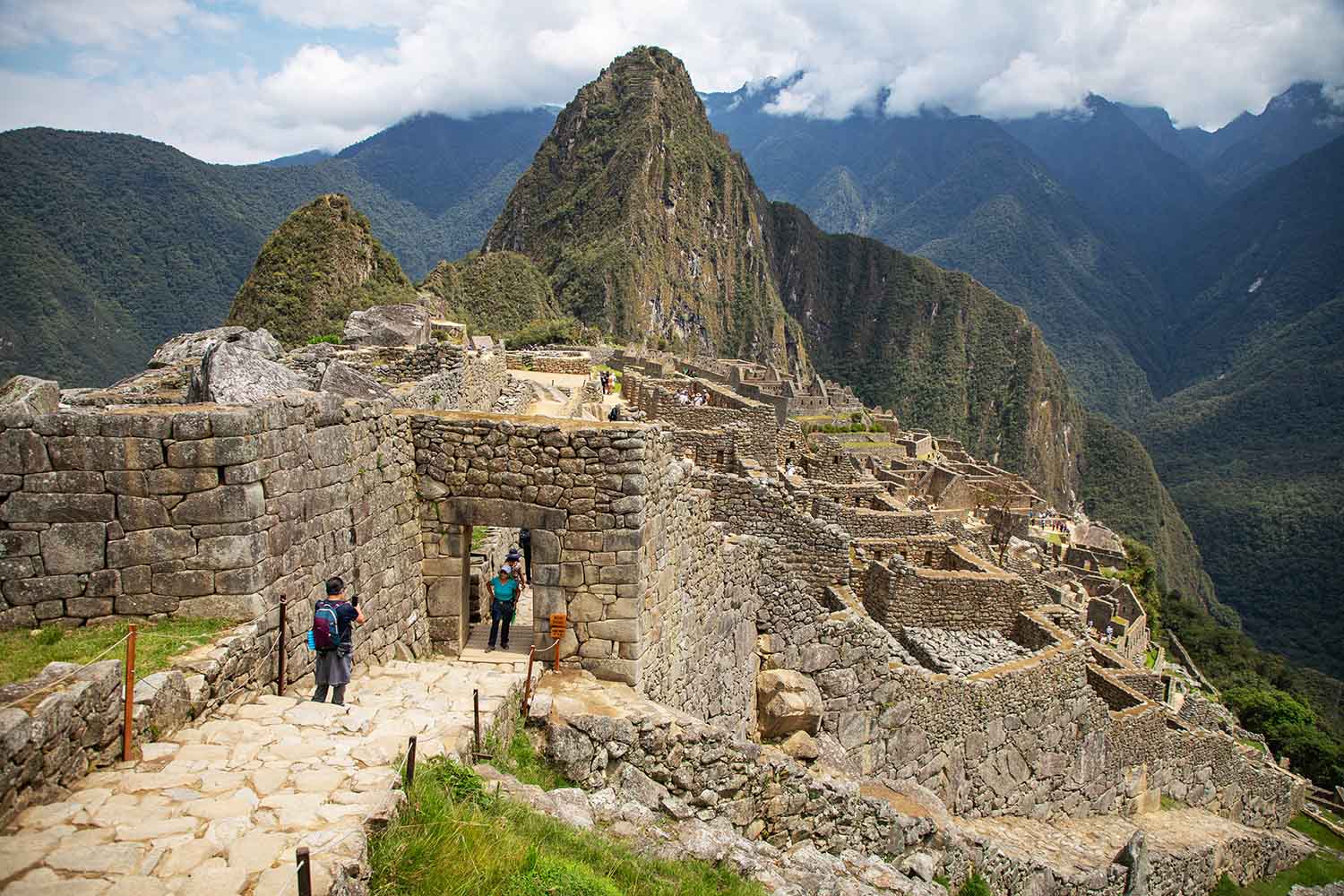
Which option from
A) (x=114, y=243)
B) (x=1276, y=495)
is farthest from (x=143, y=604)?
(x=1276, y=495)

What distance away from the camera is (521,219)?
176m

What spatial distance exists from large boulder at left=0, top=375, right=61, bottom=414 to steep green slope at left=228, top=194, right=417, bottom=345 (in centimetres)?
3974

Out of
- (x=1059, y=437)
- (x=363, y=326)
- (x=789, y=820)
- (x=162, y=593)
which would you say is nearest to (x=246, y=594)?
(x=162, y=593)

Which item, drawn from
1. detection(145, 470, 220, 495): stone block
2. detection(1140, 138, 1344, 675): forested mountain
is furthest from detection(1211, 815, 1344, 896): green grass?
detection(1140, 138, 1344, 675): forested mountain

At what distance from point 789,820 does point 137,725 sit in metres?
4.92

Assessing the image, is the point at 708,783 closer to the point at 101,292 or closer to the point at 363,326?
the point at 363,326

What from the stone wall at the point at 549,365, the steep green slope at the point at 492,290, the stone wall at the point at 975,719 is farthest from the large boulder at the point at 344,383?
the steep green slope at the point at 492,290

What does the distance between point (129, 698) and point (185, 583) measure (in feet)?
3.19

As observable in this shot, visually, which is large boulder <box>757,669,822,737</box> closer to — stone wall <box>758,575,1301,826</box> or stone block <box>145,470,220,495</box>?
stone wall <box>758,575,1301,826</box>

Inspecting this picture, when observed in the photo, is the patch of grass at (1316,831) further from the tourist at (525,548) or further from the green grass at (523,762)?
the green grass at (523,762)

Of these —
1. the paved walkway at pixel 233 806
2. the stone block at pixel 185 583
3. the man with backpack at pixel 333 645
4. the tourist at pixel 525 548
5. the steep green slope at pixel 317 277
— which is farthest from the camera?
the steep green slope at pixel 317 277

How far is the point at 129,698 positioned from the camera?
4.04 metres

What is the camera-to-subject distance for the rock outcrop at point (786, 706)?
30.7 ft

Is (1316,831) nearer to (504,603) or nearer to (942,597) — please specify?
(942,597)
